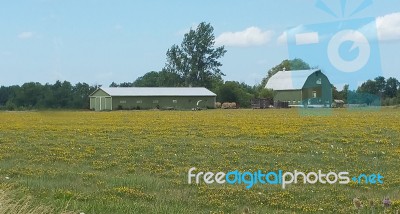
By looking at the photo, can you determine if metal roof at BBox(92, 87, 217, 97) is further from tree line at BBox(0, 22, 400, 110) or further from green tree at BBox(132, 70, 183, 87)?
green tree at BBox(132, 70, 183, 87)

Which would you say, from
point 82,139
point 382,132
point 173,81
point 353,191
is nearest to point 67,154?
point 82,139

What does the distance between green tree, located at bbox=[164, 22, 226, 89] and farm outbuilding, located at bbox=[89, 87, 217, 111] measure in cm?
1405

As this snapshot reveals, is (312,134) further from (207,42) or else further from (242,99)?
(207,42)

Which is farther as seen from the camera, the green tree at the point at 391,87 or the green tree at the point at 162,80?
the green tree at the point at 162,80

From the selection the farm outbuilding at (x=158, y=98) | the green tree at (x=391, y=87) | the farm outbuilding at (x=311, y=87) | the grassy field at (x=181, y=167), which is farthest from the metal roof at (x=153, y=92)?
the grassy field at (x=181, y=167)

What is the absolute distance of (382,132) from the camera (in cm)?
1830

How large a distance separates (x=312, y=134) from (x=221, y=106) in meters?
64.6

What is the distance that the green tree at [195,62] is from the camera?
96.3 metres

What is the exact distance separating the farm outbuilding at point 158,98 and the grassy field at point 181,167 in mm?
53814

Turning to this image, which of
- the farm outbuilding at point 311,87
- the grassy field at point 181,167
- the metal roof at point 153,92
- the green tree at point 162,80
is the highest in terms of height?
the green tree at point 162,80

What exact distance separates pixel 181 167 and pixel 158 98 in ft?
222

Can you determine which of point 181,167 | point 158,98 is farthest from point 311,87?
point 158,98

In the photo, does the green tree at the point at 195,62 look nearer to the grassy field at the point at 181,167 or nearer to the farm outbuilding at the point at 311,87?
the farm outbuilding at the point at 311,87

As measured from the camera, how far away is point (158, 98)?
78125 mm
